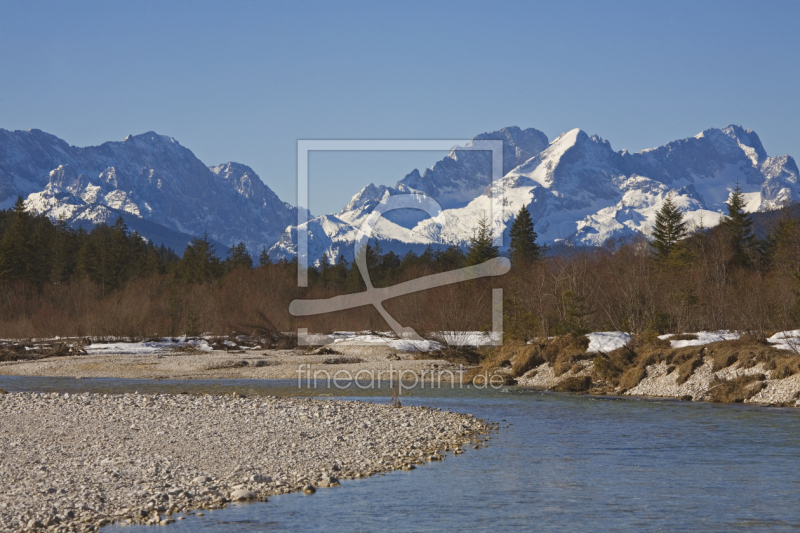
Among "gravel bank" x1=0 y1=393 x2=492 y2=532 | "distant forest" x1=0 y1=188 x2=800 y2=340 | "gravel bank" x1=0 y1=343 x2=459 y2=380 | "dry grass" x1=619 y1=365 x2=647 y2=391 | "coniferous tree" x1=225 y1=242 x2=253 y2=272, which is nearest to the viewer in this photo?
"gravel bank" x1=0 y1=393 x2=492 y2=532

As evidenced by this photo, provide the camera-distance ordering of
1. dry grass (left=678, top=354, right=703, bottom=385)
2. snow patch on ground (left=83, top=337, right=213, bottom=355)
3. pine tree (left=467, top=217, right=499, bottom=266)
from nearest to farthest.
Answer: dry grass (left=678, top=354, right=703, bottom=385)
snow patch on ground (left=83, top=337, right=213, bottom=355)
pine tree (left=467, top=217, right=499, bottom=266)

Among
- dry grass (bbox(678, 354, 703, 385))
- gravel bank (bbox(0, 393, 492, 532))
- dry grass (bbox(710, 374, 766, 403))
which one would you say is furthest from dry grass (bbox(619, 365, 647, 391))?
gravel bank (bbox(0, 393, 492, 532))

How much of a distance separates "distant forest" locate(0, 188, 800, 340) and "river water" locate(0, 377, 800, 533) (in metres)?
13.9

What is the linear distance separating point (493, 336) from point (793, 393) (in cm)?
2443

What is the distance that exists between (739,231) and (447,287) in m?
25.7

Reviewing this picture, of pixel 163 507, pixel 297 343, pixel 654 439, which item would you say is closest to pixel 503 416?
pixel 654 439

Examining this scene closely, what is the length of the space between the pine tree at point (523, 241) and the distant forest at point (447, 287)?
154 millimetres

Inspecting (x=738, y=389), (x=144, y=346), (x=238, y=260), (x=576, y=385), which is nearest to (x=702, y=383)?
(x=738, y=389)

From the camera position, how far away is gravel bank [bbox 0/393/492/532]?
42.1 feet

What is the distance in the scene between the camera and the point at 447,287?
60.5 m

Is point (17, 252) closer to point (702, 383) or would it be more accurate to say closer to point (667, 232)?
point (667, 232)

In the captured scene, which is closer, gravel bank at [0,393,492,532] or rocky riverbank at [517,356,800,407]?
gravel bank at [0,393,492,532]

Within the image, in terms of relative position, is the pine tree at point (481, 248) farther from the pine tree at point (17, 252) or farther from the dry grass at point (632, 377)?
the pine tree at point (17, 252)

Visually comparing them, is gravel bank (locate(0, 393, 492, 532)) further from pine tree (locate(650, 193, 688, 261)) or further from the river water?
pine tree (locate(650, 193, 688, 261))
